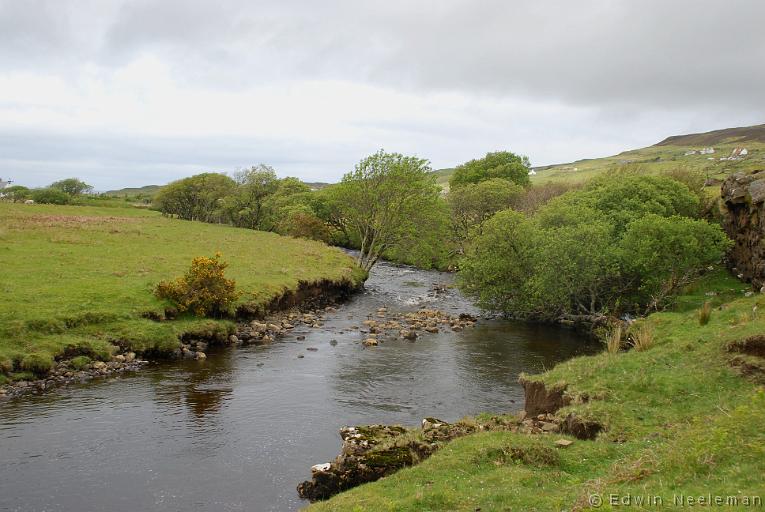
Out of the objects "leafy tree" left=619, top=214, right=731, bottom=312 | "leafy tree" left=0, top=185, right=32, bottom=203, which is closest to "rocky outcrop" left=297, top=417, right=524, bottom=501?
"leafy tree" left=619, top=214, right=731, bottom=312

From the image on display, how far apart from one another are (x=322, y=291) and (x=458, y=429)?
106ft

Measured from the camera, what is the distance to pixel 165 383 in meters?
25.3

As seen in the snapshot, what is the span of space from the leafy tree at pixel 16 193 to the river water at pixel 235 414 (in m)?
116

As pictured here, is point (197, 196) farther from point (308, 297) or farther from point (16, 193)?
point (308, 297)

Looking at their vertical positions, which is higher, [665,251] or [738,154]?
[738,154]

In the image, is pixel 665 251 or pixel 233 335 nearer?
pixel 233 335

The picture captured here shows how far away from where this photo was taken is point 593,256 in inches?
1492

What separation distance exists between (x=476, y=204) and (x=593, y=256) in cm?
4318

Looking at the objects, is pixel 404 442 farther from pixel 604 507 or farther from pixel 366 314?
pixel 366 314

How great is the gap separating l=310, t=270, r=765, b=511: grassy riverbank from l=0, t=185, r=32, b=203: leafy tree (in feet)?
440

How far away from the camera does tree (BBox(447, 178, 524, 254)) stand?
8012cm

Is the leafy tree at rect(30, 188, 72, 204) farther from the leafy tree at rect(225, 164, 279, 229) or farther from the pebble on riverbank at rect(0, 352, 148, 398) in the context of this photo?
the pebble on riverbank at rect(0, 352, 148, 398)

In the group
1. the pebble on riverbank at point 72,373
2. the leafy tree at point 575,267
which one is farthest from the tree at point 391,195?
the pebble on riverbank at point 72,373

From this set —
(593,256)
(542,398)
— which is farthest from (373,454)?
(593,256)
